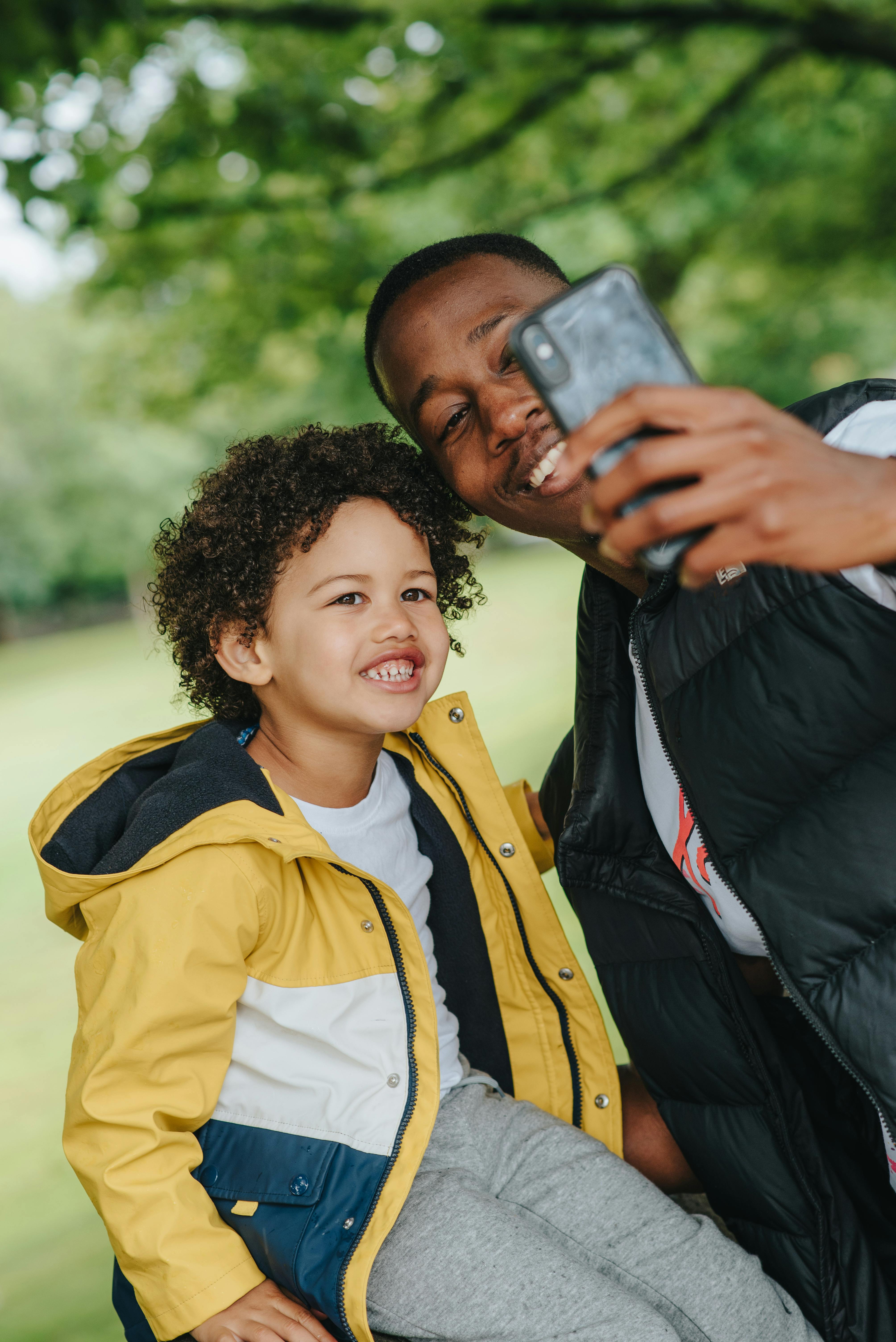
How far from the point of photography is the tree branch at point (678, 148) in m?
6.90

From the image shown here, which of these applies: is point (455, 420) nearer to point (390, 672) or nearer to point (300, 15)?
point (390, 672)

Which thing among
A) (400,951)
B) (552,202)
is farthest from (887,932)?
(552,202)

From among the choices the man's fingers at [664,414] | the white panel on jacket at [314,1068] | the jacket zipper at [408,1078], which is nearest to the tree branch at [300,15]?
the jacket zipper at [408,1078]

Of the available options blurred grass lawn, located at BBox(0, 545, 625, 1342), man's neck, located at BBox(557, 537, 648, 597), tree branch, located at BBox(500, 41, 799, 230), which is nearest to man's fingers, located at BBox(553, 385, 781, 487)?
man's neck, located at BBox(557, 537, 648, 597)

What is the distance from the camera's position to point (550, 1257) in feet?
5.43

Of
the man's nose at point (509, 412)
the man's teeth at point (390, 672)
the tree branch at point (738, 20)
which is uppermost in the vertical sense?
the tree branch at point (738, 20)

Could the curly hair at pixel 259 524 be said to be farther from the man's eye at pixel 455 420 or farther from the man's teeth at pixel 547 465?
the man's teeth at pixel 547 465

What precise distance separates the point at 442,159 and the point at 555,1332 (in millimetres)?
6752

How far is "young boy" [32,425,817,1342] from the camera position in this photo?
5.36 feet

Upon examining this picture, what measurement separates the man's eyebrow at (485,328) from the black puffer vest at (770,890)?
1.72ft

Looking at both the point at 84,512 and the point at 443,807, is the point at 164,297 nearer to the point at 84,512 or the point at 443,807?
the point at 443,807

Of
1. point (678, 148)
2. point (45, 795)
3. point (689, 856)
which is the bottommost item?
point (689, 856)

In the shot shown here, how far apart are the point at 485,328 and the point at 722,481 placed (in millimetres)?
1175

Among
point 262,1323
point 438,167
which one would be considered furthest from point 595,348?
point 438,167
